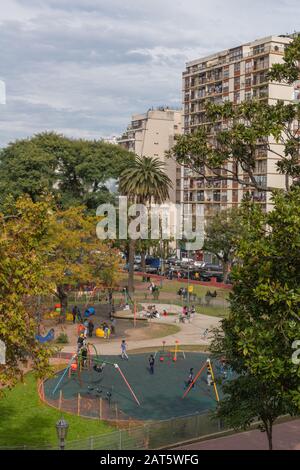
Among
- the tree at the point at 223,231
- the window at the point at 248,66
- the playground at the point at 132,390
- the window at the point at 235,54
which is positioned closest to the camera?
the playground at the point at 132,390

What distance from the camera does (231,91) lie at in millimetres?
107812

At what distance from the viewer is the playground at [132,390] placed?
1228 inches

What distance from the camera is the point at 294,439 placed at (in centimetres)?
2702

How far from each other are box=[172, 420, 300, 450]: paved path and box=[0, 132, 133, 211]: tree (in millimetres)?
53211

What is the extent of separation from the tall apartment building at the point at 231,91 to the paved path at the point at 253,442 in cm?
6392

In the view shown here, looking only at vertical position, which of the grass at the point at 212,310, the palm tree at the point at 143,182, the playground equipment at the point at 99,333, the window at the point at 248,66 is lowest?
the grass at the point at 212,310

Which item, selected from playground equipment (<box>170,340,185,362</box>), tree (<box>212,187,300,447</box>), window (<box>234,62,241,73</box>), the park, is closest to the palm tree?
the park

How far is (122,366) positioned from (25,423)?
12674 mm

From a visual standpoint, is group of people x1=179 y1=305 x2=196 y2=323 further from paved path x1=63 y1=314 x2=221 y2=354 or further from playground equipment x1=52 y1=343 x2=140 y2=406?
playground equipment x1=52 y1=343 x2=140 y2=406

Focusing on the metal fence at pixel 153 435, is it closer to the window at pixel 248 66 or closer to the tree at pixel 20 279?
the tree at pixel 20 279

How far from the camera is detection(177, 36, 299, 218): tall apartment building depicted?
9869 cm

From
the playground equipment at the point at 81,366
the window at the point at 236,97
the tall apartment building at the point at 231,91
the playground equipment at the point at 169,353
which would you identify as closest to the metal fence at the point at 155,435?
the playground equipment at the point at 81,366
